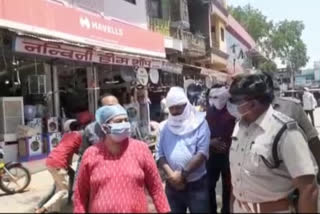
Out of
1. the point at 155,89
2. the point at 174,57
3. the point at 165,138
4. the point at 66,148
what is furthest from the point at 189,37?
the point at 165,138

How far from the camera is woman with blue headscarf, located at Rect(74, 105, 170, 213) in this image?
3039 millimetres

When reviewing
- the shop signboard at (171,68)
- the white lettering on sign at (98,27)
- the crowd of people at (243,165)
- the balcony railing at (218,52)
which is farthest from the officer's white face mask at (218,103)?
the balcony railing at (218,52)

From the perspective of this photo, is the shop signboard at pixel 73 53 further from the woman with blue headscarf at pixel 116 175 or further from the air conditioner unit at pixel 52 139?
the woman with blue headscarf at pixel 116 175

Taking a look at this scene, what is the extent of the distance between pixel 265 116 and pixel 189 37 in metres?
21.8

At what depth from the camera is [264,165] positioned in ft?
9.79

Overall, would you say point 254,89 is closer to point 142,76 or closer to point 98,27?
point 98,27

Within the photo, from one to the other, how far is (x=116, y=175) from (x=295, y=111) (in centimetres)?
172

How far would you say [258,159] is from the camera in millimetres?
3004

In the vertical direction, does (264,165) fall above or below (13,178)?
above

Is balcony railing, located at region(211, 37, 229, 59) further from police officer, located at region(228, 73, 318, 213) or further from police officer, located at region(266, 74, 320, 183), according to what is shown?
police officer, located at region(228, 73, 318, 213)

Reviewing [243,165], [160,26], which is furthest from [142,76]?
[243,165]

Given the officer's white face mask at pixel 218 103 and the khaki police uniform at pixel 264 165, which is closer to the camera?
the khaki police uniform at pixel 264 165

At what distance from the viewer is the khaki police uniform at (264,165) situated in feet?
9.34

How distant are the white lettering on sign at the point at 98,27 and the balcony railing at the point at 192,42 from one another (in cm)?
792
